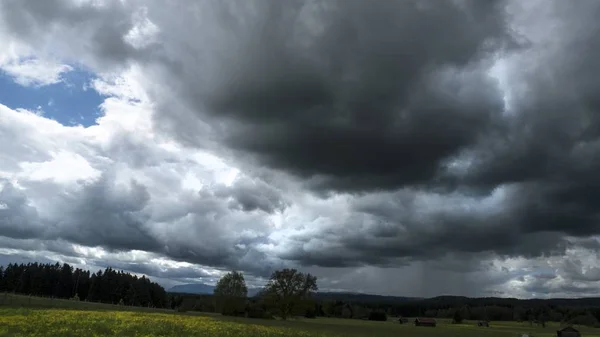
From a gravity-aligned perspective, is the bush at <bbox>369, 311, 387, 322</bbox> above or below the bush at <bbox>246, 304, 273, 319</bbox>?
below

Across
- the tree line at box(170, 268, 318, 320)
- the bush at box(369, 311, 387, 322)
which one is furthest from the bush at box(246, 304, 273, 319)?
the bush at box(369, 311, 387, 322)

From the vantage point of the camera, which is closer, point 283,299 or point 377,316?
point 283,299

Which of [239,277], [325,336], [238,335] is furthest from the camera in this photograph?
[239,277]

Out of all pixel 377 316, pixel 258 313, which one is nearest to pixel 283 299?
pixel 258 313

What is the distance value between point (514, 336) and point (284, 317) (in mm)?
53694

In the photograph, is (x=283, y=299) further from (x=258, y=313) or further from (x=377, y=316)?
(x=377, y=316)

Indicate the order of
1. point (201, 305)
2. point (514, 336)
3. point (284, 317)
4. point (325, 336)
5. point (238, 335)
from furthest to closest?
point (201, 305)
point (284, 317)
point (514, 336)
point (325, 336)
point (238, 335)

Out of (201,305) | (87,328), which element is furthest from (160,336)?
A: (201,305)

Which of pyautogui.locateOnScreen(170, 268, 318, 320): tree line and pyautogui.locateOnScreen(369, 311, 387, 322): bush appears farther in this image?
pyautogui.locateOnScreen(369, 311, 387, 322): bush

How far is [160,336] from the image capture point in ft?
122

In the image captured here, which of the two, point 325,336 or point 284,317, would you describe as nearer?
point 325,336

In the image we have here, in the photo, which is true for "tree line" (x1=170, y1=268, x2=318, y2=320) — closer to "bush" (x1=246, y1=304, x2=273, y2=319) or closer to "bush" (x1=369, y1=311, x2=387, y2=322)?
"bush" (x1=246, y1=304, x2=273, y2=319)

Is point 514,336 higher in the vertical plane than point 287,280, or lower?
lower

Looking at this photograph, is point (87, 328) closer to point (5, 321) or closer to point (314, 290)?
point (5, 321)
